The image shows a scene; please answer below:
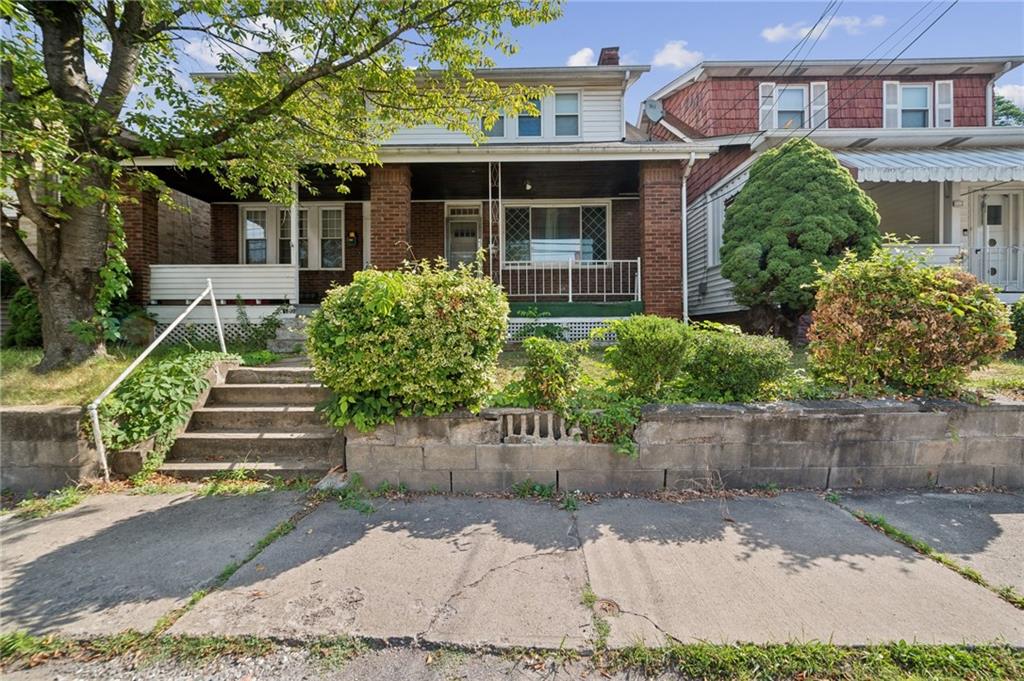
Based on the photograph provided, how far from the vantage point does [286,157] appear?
6.64 metres

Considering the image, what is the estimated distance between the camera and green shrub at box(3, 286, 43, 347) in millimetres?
7461

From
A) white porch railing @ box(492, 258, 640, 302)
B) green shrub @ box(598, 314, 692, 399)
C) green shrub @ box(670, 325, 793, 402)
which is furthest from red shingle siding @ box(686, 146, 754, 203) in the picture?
green shrub @ box(598, 314, 692, 399)

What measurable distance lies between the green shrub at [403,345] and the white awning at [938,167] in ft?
29.7

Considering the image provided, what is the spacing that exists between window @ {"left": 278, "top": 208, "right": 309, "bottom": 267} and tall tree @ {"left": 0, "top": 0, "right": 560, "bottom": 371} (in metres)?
4.48

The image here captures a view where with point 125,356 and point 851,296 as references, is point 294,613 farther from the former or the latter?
point 125,356

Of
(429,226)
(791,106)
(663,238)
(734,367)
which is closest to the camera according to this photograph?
Answer: (734,367)

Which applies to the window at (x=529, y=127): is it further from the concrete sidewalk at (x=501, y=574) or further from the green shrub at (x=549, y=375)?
the concrete sidewalk at (x=501, y=574)

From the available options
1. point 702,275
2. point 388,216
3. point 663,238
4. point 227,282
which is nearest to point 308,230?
point 227,282

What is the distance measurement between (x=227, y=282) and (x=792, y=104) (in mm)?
15395

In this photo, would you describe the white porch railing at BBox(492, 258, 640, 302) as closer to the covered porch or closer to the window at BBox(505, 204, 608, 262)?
the window at BBox(505, 204, 608, 262)

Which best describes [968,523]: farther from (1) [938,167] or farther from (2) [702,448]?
(1) [938,167]

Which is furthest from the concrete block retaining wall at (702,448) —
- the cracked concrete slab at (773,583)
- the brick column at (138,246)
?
the brick column at (138,246)

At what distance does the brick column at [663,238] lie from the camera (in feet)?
27.2

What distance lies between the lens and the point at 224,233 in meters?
10.9
